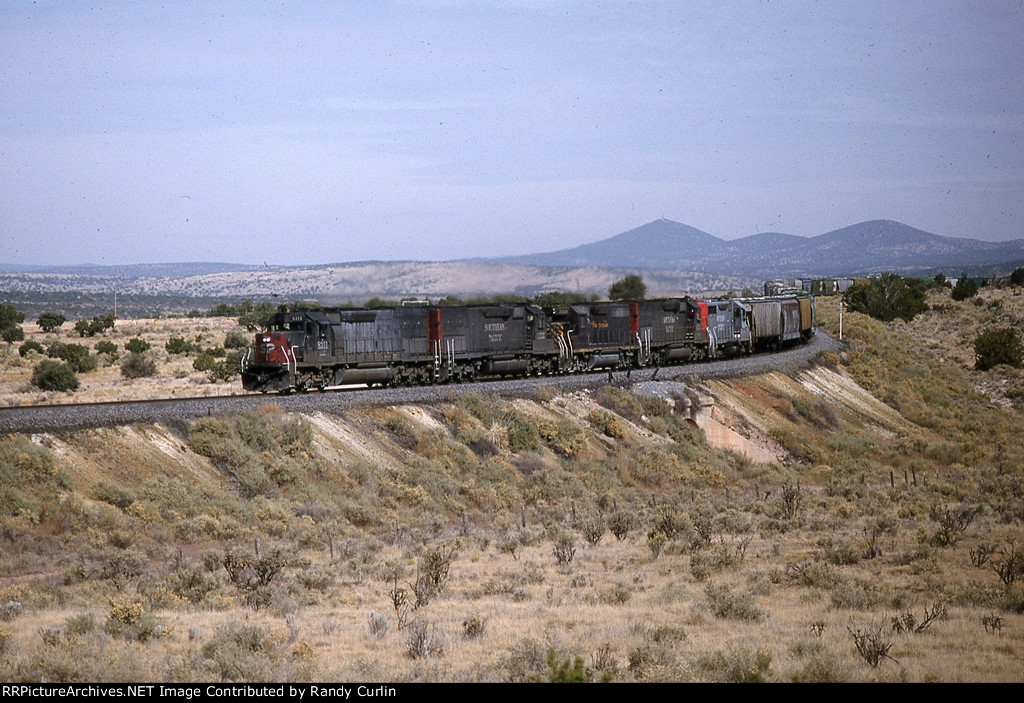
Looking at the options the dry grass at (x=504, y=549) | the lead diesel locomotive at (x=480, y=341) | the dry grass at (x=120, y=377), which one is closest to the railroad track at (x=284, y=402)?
the dry grass at (x=504, y=549)

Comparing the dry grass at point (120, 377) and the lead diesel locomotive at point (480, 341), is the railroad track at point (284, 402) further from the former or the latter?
the dry grass at point (120, 377)

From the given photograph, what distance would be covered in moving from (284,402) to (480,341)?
11.6 meters

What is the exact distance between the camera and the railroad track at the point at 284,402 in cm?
2681

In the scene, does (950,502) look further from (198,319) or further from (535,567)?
(198,319)

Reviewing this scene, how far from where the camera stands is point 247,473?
26.7 metres

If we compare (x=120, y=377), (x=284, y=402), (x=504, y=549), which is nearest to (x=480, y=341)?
(x=284, y=402)

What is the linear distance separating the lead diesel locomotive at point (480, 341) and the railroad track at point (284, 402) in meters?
1.27

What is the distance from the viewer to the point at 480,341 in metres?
41.5

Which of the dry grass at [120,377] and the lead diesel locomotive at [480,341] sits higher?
the lead diesel locomotive at [480,341]

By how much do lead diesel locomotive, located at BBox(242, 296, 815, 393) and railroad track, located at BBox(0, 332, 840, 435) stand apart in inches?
49.8

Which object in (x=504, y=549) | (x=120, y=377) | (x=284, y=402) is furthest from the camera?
(x=120, y=377)

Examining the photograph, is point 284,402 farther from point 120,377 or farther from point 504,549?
point 120,377

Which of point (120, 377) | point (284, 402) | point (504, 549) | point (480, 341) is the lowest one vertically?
point (504, 549)

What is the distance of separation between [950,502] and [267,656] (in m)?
22.5
